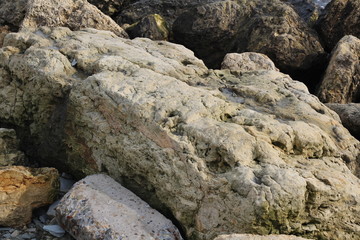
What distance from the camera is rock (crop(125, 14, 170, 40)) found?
10.8 meters

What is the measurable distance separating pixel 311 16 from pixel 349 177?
8.69m

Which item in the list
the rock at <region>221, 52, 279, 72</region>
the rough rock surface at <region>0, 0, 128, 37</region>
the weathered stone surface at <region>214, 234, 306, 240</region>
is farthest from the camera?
the rough rock surface at <region>0, 0, 128, 37</region>

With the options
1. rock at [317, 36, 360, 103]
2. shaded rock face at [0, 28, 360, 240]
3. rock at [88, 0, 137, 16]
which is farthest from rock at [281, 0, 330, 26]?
shaded rock face at [0, 28, 360, 240]

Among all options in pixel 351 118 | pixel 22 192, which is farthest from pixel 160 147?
pixel 351 118

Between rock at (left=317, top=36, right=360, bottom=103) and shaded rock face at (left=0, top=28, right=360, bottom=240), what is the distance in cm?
272

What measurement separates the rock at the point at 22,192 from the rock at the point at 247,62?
4.64 metres

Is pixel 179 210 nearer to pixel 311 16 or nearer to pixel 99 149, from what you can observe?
pixel 99 149

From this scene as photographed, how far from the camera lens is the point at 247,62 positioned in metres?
9.27

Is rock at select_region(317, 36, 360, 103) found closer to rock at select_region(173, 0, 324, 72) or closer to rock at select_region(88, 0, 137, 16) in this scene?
rock at select_region(173, 0, 324, 72)

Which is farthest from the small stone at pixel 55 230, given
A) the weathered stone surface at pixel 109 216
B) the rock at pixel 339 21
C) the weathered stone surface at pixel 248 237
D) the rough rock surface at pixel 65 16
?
the rock at pixel 339 21

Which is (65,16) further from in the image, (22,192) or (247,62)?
(22,192)

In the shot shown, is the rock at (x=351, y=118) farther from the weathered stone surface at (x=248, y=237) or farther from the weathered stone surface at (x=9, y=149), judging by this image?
the weathered stone surface at (x=9, y=149)

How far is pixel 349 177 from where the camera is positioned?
17.9 feet

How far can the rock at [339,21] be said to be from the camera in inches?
452
